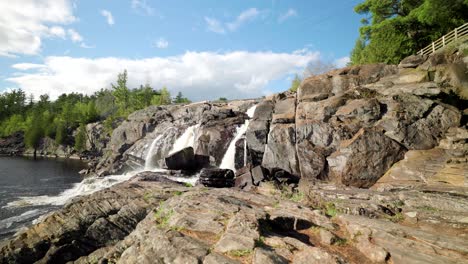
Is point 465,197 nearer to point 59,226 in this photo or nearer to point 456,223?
point 456,223

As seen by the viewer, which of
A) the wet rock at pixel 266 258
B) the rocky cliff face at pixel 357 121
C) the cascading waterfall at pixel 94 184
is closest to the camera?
the wet rock at pixel 266 258

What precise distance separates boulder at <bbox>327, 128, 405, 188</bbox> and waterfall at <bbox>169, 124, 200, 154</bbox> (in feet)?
75.4

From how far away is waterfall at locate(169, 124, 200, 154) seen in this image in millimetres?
37656

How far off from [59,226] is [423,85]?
26.4 metres

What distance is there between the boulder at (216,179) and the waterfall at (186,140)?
45.9 ft

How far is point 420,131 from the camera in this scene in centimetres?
1725

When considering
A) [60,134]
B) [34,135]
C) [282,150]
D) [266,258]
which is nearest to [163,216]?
[266,258]

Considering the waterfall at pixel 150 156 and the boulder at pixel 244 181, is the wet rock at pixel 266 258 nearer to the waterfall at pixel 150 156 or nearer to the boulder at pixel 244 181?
the boulder at pixel 244 181

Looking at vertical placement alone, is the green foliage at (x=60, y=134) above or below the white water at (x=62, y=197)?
above

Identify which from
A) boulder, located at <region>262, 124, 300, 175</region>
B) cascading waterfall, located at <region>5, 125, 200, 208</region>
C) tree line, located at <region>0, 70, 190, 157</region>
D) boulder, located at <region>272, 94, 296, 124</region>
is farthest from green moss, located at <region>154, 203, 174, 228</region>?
tree line, located at <region>0, 70, 190, 157</region>

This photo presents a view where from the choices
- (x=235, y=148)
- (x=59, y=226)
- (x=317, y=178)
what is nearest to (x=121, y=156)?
(x=235, y=148)

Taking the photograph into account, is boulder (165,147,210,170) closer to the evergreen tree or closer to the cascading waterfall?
the cascading waterfall

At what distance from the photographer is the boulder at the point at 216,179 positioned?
2300cm

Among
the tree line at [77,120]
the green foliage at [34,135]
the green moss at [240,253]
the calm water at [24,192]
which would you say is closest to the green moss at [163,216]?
the green moss at [240,253]
